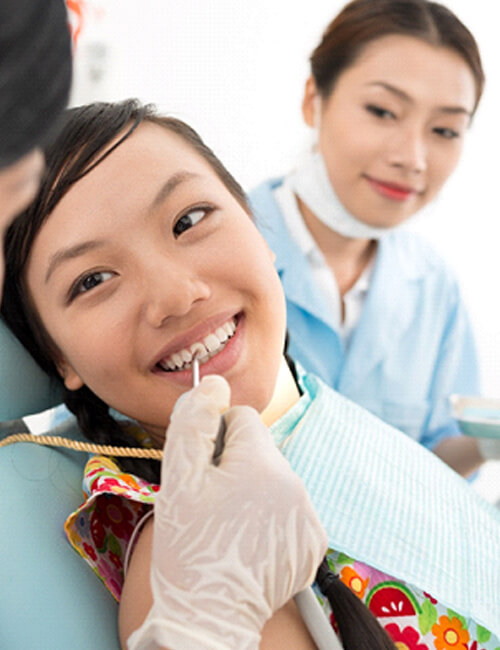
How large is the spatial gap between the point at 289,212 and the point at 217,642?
1.40 meters

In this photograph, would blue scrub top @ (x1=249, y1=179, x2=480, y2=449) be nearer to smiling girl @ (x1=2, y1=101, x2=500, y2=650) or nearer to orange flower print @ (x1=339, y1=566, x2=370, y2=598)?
smiling girl @ (x1=2, y1=101, x2=500, y2=650)

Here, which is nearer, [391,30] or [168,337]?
[168,337]

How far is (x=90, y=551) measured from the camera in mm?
935

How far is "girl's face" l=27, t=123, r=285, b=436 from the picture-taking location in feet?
3.00

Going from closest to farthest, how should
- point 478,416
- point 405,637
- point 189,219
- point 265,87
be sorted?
point 405,637 < point 189,219 < point 478,416 < point 265,87

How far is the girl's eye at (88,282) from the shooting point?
945 mm

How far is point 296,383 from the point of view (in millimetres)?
1207

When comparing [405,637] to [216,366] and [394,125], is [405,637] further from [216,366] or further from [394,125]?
[394,125]

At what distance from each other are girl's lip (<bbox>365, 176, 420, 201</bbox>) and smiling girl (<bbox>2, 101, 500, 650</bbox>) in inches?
33.6

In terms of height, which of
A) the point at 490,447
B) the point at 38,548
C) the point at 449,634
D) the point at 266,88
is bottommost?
the point at 490,447

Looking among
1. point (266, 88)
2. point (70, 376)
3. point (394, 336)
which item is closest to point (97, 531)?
point (70, 376)

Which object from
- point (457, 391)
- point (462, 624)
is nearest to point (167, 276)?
point (462, 624)

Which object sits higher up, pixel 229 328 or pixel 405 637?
pixel 229 328

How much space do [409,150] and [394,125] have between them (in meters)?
0.07
